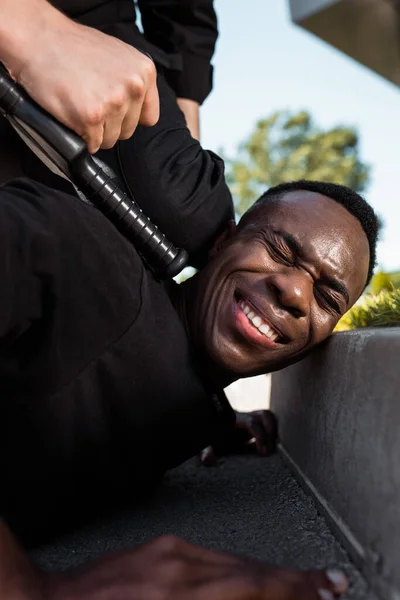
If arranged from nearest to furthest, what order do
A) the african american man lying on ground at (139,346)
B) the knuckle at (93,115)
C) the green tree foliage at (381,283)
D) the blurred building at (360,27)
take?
the african american man lying on ground at (139,346), the knuckle at (93,115), the green tree foliage at (381,283), the blurred building at (360,27)

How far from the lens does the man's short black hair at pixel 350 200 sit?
6.52ft

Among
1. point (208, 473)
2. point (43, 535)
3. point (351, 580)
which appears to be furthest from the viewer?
point (208, 473)

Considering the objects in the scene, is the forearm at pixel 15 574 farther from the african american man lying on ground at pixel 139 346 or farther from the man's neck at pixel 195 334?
the man's neck at pixel 195 334

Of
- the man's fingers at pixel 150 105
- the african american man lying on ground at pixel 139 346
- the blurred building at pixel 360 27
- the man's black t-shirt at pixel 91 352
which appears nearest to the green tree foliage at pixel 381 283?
the african american man lying on ground at pixel 139 346

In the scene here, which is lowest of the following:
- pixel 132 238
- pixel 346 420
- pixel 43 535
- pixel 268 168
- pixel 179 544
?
pixel 268 168

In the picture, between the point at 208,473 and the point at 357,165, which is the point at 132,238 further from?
the point at 357,165

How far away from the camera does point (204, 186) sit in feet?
6.38

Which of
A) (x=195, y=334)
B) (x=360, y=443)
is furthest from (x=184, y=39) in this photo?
(x=360, y=443)

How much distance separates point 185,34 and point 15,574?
2214mm

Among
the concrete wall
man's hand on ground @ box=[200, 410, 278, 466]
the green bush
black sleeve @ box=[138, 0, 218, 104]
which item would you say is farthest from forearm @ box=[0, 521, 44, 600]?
black sleeve @ box=[138, 0, 218, 104]

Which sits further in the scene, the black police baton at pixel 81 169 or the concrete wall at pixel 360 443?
the black police baton at pixel 81 169

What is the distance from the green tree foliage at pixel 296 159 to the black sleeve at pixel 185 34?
18105 millimetres

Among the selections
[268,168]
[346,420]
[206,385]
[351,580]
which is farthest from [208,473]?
[268,168]

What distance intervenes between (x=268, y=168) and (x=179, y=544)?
20.7 meters
